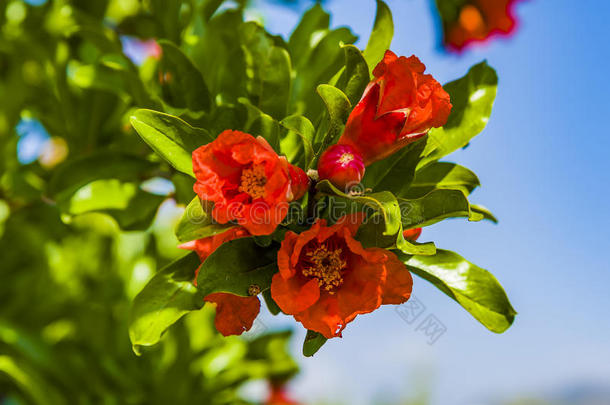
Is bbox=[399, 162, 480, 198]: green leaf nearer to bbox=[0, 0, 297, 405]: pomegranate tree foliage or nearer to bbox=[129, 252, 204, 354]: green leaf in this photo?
bbox=[129, 252, 204, 354]: green leaf

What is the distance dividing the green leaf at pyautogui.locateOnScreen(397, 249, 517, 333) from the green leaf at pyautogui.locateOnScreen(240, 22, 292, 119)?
40 cm

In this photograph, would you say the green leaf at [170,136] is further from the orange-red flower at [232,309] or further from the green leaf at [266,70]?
the green leaf at [266,70]

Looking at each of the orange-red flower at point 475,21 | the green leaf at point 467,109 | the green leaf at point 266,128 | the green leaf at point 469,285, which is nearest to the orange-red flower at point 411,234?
the green leaf at point 469,285

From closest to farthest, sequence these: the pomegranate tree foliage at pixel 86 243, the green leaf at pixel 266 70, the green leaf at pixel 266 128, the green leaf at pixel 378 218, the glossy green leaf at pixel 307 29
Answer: the green leaf at pixel 378 218 < the green leaf at pixel 266 128 < the green leaf at pixel 266 70 < the glossy green leaf at pixel 307 29 < the pomegranate tree foliage at pixel 86 243

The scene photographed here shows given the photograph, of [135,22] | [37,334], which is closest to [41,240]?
[37,334]

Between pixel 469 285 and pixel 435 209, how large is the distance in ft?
0.55

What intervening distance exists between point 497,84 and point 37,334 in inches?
69.9

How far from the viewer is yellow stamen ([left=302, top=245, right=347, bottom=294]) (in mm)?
749

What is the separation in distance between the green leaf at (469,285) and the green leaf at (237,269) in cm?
23

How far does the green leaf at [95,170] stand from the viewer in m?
1.29

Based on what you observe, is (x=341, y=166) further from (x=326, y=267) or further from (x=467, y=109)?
(x=467, y=109)

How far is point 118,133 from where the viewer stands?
167cm

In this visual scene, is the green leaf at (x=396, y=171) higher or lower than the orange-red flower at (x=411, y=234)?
higher

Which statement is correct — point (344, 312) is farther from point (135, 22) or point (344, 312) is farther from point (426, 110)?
point (135, 22)
